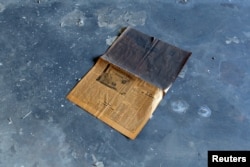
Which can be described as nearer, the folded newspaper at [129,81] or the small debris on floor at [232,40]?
the folded newspaper at [129,81]

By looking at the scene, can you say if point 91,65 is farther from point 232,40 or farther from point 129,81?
point 232,40

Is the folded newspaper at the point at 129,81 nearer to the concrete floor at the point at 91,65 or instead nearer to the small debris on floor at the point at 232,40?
the concrete floor at the point at 91,65

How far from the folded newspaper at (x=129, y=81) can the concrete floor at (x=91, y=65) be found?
4 centimetres

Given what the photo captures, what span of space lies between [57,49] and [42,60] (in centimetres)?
10

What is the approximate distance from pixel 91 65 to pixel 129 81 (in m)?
0.23

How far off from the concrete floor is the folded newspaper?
42mm

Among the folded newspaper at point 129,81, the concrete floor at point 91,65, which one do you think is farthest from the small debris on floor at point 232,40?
the folded newspaper at point 129,81

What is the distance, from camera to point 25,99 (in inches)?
54.6

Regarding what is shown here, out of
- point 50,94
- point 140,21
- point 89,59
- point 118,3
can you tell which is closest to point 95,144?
point 50,94

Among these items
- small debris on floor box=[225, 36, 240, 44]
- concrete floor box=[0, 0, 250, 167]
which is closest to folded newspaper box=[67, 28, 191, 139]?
concrete floor box=[0, 0, 250, 167]

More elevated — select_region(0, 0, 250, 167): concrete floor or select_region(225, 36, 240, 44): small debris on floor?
select_region(225, 36, 240, 44): small debris on floor

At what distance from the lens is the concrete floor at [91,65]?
1.25 meters

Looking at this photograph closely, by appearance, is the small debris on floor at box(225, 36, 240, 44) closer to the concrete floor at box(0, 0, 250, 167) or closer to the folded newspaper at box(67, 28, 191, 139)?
the concrete floor at box(0, 0, 250, 167)

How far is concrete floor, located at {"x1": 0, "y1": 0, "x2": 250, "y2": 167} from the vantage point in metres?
1.25
